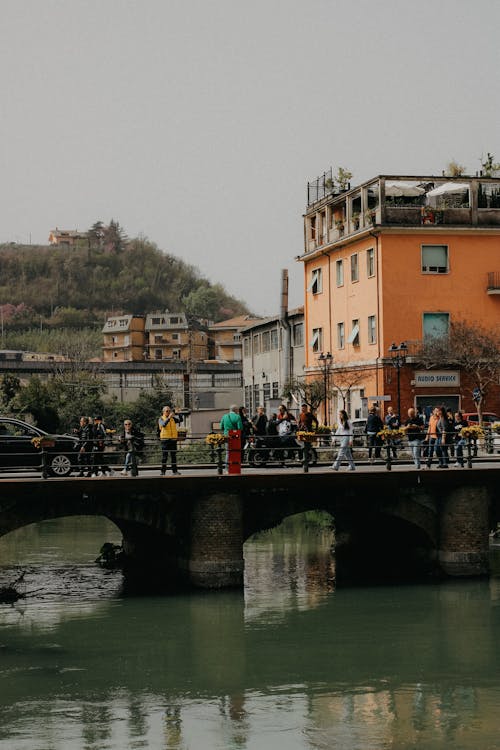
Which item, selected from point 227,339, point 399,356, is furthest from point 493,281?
point 227,339

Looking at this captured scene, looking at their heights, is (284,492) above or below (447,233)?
below

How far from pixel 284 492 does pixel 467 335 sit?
26.3m

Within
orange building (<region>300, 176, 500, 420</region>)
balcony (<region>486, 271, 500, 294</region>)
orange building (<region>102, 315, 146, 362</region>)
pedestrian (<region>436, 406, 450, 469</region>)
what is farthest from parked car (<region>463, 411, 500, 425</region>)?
orange building (<region>102, 315, 146, 362</region>)

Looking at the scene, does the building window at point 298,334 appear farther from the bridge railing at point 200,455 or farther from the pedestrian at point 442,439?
the pedestrian at point 442,439

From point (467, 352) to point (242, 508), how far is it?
26756mm

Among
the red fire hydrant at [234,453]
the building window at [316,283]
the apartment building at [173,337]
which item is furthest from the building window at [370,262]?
the apartment building at [173,337]

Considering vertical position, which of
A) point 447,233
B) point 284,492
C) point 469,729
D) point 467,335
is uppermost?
point 447,233

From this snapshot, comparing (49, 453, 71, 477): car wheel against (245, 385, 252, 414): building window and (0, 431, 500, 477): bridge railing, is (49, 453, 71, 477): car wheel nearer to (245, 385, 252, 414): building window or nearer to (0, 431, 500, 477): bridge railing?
(0, 431, 500, 477): bridge railing

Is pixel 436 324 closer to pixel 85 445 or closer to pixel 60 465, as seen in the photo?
pixel 85 445

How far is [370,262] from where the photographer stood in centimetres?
5878

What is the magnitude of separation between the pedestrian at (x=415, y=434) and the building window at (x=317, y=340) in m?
24.3

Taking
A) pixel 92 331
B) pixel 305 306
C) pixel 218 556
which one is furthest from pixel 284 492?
pixel 92 331

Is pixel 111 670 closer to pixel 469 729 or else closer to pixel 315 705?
pixel 315 705

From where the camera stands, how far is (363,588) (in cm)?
3231
